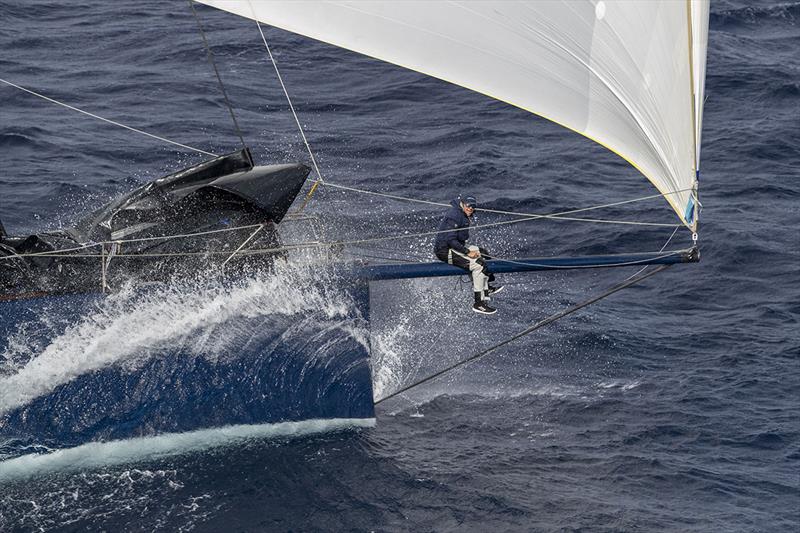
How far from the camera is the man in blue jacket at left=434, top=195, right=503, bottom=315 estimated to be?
566 inches

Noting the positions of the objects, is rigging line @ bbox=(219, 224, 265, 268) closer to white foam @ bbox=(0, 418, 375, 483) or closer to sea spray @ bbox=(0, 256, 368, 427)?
sea spray @ bbox=(0, 256, 368, 427)

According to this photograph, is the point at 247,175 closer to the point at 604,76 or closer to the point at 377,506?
the point at 377,506

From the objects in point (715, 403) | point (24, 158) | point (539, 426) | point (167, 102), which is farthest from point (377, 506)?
point (167, 102)

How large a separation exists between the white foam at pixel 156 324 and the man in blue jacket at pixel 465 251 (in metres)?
1.84

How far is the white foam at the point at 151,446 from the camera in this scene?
14516 millimetres

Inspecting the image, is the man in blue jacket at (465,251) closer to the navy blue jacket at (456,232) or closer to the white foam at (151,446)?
the navy blue jacket at (456,232)

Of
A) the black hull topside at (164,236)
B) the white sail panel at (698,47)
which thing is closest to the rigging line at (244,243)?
the black hull topside at (164,236)

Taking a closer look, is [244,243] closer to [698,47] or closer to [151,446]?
[151,446]

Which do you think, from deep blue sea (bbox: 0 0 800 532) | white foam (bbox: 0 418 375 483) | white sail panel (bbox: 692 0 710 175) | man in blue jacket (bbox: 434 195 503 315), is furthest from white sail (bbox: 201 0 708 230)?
white foam (bbox: 0 418 375 483)

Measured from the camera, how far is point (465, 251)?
47.7ft

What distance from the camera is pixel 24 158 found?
75.3 feet

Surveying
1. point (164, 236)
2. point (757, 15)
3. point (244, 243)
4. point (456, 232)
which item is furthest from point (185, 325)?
point (757, 15)

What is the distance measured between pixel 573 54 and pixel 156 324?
7.29 m

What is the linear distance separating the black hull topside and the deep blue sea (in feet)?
1.22
